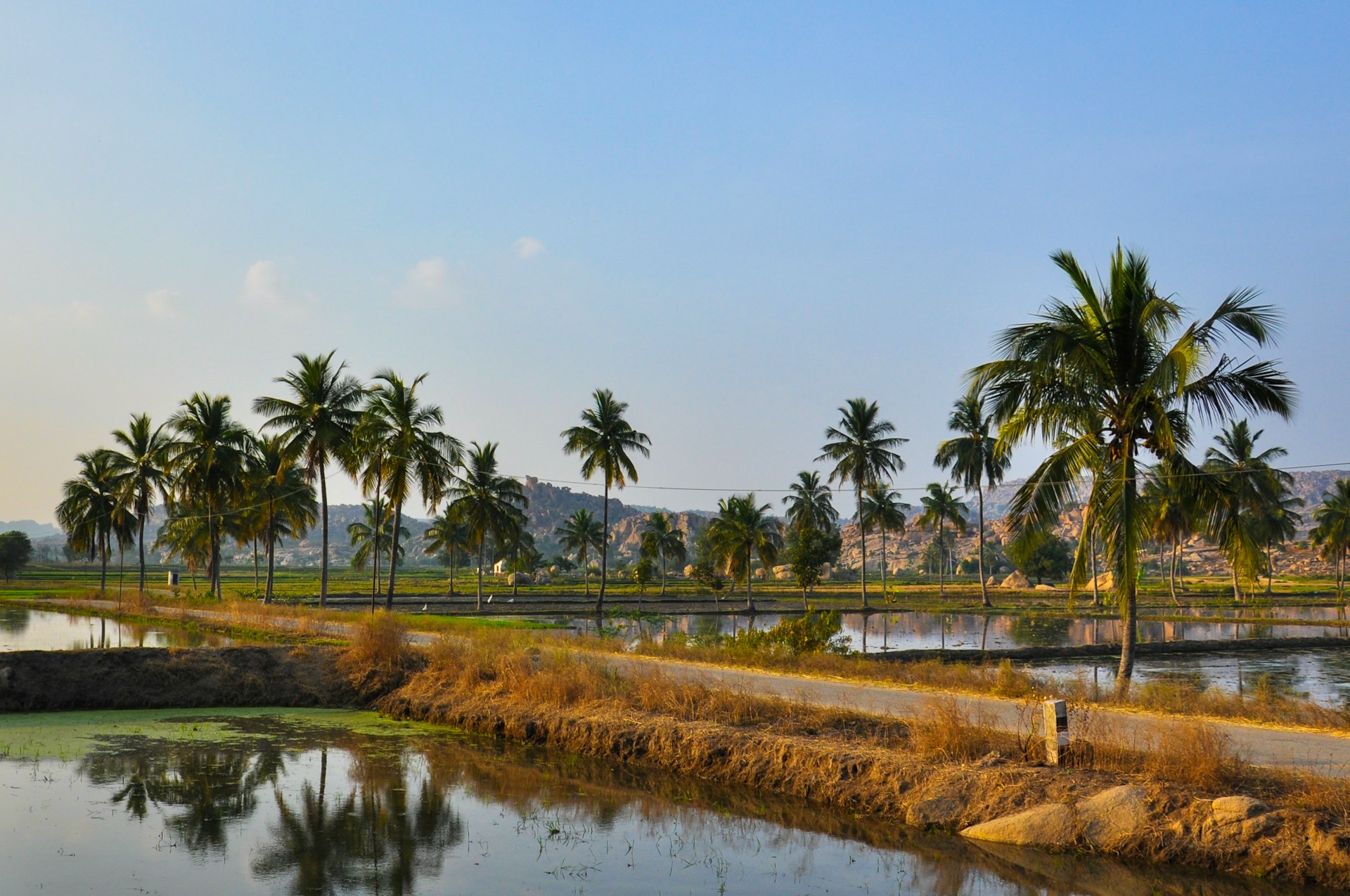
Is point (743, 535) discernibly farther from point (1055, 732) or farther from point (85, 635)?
point (1055, 732)

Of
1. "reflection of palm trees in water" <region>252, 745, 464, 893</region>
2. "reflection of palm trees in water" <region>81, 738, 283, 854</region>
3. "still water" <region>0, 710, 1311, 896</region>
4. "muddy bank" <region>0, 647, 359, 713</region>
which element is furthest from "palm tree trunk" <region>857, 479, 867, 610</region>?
"reflection of palm trees in water" <region>252, 745, 464, 893</region>

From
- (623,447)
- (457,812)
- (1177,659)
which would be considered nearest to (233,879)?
(457,812)

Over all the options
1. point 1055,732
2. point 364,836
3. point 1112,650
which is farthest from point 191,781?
point 1112,650

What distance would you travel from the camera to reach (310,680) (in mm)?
22703

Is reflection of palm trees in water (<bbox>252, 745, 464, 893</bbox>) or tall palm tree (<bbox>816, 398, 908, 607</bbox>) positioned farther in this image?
tall palm tree (<bbox>816, 398, 908, 607</bbox>)

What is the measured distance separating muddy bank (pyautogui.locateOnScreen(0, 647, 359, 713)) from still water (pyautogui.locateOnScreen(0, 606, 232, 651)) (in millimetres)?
3935

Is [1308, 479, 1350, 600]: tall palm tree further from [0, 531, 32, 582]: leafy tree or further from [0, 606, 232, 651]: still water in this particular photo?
[0, 531, 32, 582]: leafy tree

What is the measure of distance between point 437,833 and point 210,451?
43.4m

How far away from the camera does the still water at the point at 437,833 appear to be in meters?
10.4

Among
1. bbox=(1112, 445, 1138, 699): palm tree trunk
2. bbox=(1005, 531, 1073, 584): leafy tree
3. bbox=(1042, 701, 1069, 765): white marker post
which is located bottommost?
bbox=(1005, 531, 1073, 584): leafy tree

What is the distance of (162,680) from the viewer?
21.9 metres

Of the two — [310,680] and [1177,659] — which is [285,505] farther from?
[1177,659]

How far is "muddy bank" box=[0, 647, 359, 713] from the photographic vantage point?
21.0 metres

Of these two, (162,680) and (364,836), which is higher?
(162,680)
